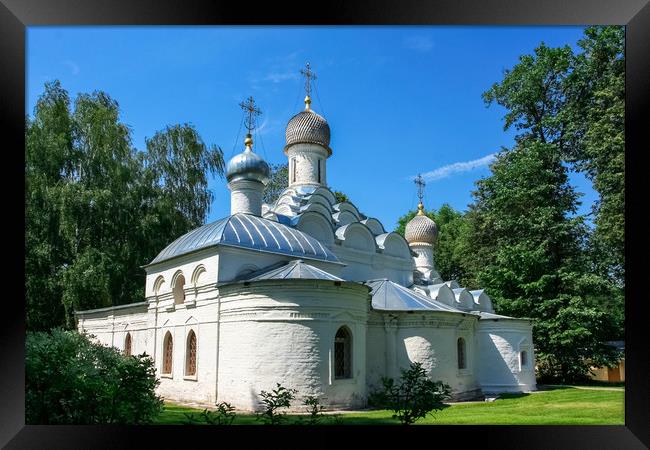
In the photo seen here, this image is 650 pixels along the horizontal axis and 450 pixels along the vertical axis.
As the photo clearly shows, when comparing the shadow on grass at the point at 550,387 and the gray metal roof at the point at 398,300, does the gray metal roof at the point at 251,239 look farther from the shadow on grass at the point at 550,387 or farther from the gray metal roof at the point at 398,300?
the shadow on grass at the point at 550,387

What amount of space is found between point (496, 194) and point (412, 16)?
14.6 meters

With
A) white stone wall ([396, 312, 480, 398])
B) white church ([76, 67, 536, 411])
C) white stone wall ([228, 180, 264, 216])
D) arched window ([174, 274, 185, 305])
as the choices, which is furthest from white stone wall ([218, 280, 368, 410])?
white stone wall ([228, 180, 264, 216])

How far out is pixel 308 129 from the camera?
18031 millimetres

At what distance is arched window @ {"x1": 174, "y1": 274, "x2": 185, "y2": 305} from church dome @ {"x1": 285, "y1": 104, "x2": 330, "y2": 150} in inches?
280

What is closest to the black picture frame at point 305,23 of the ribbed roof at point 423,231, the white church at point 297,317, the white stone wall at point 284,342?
the white stone wall at point 284,342

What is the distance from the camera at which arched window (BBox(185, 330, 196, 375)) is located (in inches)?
471

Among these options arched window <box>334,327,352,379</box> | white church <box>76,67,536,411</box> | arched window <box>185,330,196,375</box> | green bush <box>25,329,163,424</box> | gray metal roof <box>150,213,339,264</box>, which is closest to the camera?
green bush <box>25,329,163,424</box>

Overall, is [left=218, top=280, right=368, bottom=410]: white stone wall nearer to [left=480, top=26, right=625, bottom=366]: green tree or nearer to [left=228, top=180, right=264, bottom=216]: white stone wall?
[left=228, top=180, right=264, bottom=216]: white stone wall

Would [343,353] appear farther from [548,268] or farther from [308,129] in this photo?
[548,268]

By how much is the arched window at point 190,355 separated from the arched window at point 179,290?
42.7 inches

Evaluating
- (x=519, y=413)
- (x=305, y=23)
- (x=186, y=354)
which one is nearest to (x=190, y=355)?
(x=186, y=354)

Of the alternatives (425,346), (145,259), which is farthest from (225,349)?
(145,259)

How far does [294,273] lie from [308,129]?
8.41m

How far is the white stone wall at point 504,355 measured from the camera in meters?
15.5
